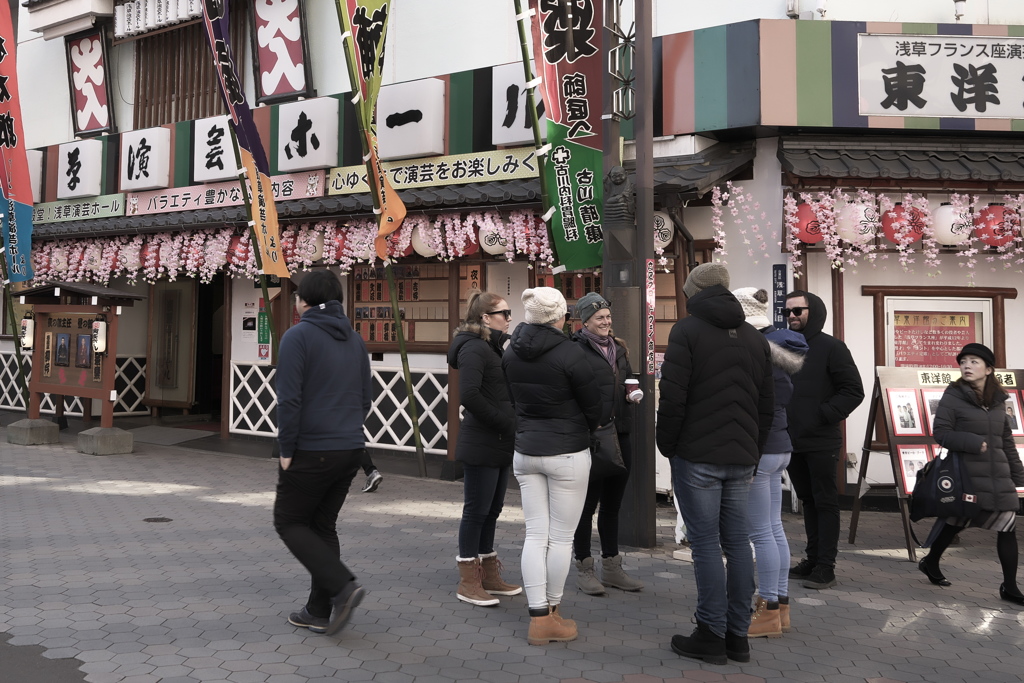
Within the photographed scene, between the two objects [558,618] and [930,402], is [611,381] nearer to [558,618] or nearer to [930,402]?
[558,618]

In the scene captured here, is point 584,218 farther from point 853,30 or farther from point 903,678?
point 903,678

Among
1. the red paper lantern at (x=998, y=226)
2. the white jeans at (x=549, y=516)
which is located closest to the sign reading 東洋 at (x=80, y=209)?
the white jeans at (x=549, y=516)

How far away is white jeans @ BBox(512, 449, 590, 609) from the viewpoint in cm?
479

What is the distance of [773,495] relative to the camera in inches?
202

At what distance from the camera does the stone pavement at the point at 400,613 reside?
447 centimetres

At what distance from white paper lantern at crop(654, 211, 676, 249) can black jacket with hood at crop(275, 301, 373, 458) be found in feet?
15.6

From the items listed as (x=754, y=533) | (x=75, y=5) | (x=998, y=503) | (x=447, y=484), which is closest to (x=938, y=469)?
(x=998, y=503)

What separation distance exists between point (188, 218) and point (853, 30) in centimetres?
932

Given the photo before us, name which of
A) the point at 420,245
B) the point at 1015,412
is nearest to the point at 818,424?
the point at 1015,412

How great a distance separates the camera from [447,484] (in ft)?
34.0

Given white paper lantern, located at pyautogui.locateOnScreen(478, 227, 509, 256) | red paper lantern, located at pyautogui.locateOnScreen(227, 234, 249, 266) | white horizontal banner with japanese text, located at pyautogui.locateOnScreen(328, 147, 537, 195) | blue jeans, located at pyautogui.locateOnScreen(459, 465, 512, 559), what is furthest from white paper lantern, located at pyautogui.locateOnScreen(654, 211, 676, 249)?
red paper lantern, located at pyautogui.locateOnScreen(227, 234, 249, 266)

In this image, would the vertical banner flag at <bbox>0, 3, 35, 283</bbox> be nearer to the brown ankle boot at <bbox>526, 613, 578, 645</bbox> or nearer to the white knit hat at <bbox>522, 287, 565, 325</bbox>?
the white knit hat at <bbox>522, 287, 565, 325</bbox>

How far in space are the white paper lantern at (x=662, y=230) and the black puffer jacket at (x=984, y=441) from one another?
3507 mm

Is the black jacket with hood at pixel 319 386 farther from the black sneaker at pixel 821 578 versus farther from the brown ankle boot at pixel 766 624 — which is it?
the black sneaker at pixel 821 578
